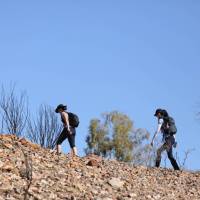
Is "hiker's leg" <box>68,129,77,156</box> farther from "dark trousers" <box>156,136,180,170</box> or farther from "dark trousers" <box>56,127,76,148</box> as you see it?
"dark trousers" <box>156,136,180,170</box>

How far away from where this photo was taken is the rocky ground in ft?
31.9

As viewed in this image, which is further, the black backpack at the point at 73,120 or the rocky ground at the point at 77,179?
Answer: the black backpack at the point at 73,120

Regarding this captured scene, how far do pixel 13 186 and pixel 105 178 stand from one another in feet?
9.11

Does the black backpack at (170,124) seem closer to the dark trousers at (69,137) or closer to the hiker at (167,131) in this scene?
the hiker at (167,131)

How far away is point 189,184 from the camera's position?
1343 centimetres

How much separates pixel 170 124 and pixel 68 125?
108 inches

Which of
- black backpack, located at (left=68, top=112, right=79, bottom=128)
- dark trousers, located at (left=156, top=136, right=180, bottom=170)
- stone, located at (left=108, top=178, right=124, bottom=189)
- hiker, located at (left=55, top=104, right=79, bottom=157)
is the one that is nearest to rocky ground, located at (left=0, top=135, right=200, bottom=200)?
Result: stone, located at (left=108, top=178, right=124, bottom=189)

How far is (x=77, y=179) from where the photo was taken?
440 inches

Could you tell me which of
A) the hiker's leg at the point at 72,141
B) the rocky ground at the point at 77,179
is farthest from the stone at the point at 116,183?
the hiker's leg at the point at 72,141

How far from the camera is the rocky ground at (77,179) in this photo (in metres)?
9.73

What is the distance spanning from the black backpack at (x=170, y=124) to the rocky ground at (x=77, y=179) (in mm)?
1184

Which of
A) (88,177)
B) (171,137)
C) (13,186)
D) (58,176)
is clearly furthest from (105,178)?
(171,137)

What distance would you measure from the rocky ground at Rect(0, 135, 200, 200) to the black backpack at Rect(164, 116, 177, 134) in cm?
118

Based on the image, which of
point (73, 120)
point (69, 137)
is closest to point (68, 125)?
point (73, 120)
